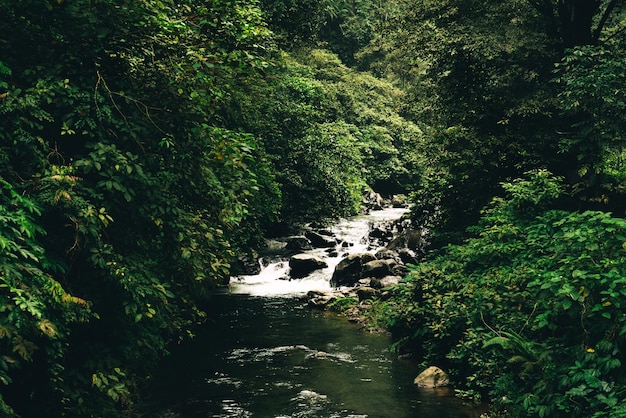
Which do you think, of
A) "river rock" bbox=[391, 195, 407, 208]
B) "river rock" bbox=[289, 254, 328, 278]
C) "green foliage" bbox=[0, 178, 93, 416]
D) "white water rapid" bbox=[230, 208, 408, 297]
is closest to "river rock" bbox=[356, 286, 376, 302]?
"white water rapid" bbox=[230, 208, 408, 297]

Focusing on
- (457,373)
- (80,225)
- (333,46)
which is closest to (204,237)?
(80,225)

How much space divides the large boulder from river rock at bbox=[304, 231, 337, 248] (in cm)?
416

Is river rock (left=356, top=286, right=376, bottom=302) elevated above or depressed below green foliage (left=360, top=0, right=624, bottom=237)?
below

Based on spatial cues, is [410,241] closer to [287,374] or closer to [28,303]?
[287,374]

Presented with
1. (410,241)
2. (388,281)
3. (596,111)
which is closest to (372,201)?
(410,241)

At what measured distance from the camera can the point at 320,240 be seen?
2706 cm

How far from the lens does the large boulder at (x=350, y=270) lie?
21.9 meters

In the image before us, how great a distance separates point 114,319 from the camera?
6.43 metres

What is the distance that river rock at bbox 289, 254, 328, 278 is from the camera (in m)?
23.5

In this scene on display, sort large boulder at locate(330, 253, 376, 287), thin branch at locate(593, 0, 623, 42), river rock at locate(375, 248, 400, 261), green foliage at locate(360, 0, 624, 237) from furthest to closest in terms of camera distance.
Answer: river rock at locate(375, 248, 400, 261)
large boulder at locate(330, 253, 376, 287)
thin branch at locate(593, 0, 623, 42)
green foliage at locate(360, 0, 624, 237)

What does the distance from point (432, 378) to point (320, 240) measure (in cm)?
1618

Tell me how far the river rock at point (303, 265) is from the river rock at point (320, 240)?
2.96 m

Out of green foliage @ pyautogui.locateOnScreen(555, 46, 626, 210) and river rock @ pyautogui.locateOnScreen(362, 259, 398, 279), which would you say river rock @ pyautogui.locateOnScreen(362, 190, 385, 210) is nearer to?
river rock @ pyautogui.locateOnScreen(362, 259, 398, 279)

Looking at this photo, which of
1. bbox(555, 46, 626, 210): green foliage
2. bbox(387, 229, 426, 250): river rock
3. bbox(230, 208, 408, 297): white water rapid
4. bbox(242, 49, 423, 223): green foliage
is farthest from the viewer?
bbox(387, 229, 426, 250): river rock
